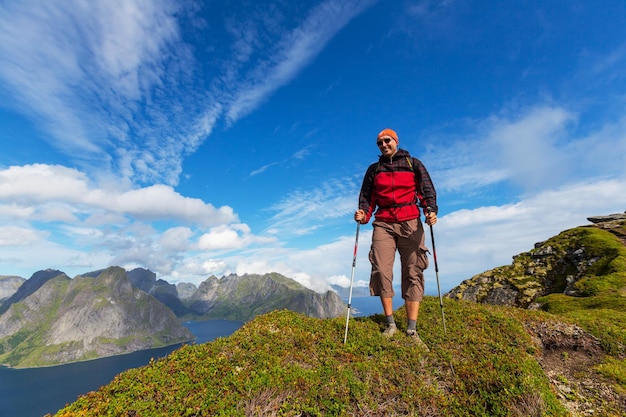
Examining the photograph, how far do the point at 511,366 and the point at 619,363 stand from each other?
3109mm

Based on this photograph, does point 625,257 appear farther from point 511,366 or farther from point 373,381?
point 373,381

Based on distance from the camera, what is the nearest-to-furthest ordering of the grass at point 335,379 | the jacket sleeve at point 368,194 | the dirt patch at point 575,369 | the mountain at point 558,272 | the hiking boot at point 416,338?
1. the grass at point 335,379
2. the dirt patch at point 575,369
3. the hiking boot at point 416,338
4. the jacket sleeve at point 368,194
5. the mountain at point 558,272

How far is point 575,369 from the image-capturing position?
7602 mm

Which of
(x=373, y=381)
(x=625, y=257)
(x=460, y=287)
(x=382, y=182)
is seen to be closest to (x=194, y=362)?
(x=373, y=381)

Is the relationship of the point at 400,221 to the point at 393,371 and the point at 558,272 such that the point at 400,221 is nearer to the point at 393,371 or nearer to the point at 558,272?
the point at 393,371

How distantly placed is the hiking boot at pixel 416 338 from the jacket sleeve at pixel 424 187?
3.51 meters

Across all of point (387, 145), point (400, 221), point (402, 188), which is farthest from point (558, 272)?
point (387, 145)

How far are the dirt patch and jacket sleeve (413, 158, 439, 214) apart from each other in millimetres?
4816

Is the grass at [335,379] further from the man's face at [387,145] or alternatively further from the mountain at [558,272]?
the mountain at [558,272]

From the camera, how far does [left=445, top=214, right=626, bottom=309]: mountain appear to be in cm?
1605

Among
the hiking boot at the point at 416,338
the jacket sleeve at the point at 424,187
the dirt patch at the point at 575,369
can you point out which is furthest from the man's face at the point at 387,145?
the dirt patch at the point at 575,369

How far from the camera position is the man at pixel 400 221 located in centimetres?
887

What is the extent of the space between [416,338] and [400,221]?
3.25 meters

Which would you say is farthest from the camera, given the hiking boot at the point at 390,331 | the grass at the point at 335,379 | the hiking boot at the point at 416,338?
the hiking boot at the point at 390,331
